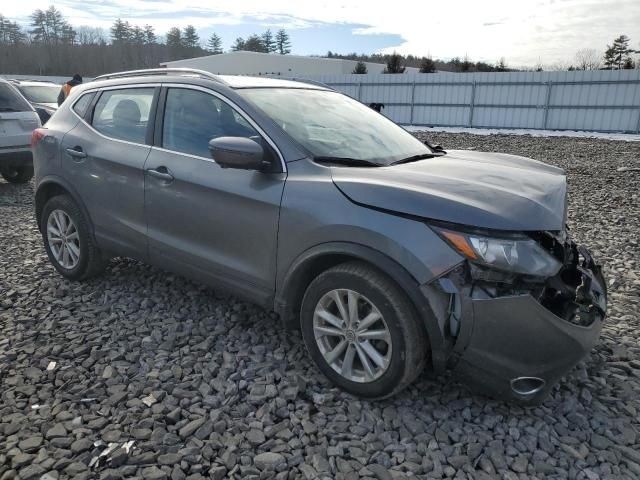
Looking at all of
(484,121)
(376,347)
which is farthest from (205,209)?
(484,121)

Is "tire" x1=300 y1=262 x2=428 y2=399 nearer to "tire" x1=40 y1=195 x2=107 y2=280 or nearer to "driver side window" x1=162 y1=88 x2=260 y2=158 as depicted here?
"driver side window" x1=162 y1=88 x2=260 y2=158

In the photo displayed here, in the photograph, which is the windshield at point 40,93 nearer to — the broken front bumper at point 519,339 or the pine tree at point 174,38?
the broken front bumper at point 519,339

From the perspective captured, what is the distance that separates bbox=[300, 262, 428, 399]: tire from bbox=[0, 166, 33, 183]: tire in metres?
8.05

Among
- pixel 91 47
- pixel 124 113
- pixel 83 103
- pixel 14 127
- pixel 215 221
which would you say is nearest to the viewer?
pixel 215 221

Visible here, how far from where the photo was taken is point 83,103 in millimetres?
Answer: 4203

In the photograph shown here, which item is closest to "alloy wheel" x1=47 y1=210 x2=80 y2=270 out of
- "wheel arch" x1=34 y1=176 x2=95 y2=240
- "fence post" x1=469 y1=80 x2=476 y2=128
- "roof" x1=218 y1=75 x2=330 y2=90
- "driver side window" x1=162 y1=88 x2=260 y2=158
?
"wheel arch" x1=34 y1=176 x2=95 y2=240

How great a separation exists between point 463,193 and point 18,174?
29.1 feet

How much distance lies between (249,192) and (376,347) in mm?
1150

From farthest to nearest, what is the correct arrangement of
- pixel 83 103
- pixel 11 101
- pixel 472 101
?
pixel 472 101 < pixel 11 101 < pixel 83 103

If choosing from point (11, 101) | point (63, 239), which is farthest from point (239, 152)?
point (11, 101)

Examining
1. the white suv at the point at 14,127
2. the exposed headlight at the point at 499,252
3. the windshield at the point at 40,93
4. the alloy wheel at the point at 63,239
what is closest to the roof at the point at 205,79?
the alloy wheel at the point at 63,239

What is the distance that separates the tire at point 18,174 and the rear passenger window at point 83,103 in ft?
18.0

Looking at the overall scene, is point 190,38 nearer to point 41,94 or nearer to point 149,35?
point 149,35

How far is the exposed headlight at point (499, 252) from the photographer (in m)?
2.31
